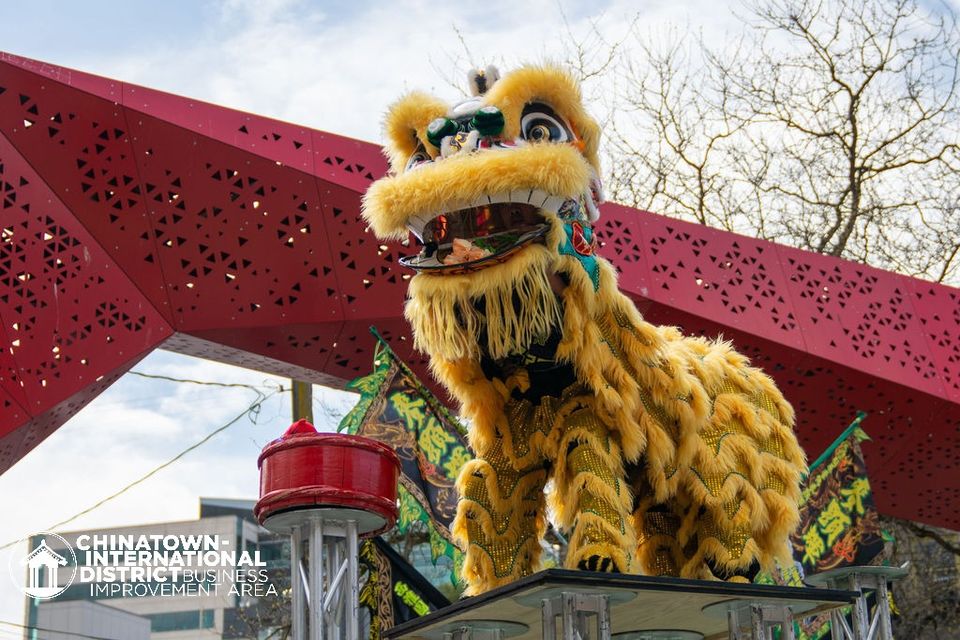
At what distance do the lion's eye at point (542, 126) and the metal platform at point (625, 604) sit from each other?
56.0 inches

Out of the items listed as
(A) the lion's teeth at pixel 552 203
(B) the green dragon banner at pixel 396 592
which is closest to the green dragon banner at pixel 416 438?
(B) the green dragon banner at pixel 396 592

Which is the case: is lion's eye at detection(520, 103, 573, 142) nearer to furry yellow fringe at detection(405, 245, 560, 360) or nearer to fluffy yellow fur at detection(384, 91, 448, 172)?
fluffy yellow fur at detection(384, 91, 448, 172)

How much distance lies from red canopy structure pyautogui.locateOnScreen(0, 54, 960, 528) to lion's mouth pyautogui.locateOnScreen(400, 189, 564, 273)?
2.00m

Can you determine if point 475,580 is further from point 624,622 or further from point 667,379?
point 667,379

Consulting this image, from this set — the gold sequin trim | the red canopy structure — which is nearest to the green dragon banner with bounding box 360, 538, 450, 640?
the red canopy structure

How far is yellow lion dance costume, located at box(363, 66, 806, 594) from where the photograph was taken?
4023 mm

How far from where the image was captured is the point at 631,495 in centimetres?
434

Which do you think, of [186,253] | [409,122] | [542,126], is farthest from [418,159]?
[186,253]

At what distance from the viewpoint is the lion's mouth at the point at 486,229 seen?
13.2ft

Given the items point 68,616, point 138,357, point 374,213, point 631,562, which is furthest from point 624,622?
point 68,616

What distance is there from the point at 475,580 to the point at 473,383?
64 cm

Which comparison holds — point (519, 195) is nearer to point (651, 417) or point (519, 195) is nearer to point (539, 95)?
point (539, 95)

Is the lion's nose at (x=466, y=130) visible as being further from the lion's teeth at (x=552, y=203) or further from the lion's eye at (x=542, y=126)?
the lion's teeth at (x=552, y=203)

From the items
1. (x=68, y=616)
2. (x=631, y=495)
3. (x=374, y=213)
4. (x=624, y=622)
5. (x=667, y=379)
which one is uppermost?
(x=68, y=616)
